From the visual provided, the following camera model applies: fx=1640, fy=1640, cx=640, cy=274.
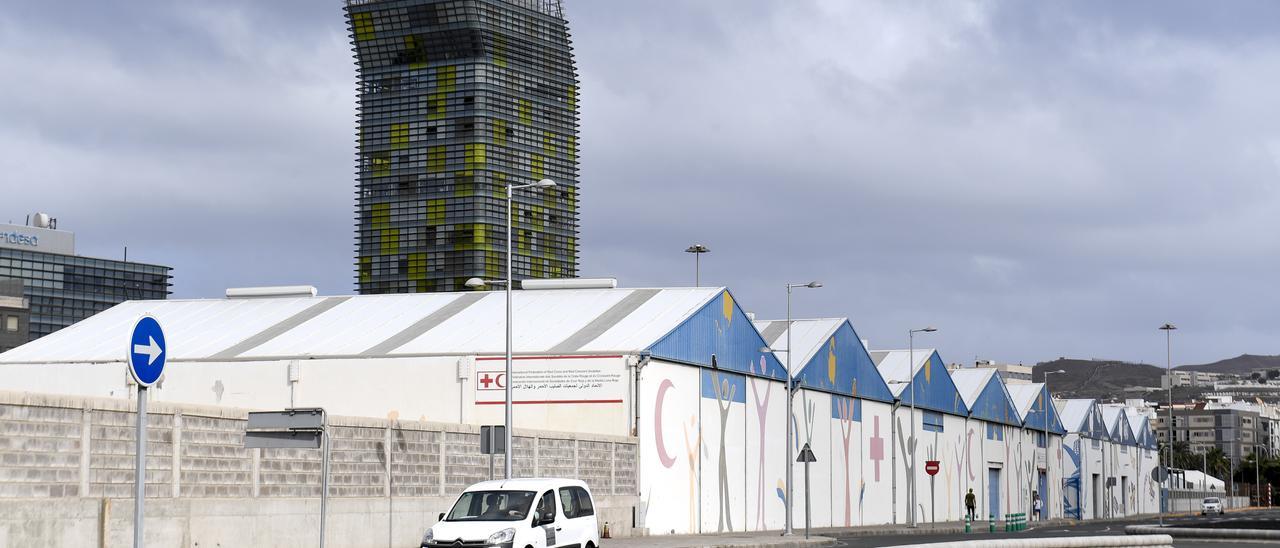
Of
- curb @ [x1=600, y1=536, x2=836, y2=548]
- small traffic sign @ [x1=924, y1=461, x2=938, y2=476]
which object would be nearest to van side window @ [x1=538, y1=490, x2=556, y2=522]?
curb @ [x1=600, y1=536, x2=836, y2=548]

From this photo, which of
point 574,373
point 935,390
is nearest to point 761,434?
point 574,373

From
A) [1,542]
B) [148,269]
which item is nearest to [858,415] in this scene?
[1,542]

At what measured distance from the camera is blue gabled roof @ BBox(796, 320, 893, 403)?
202 ft

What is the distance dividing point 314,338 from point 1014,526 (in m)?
32.5

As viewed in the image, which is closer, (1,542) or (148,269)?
(1,542)

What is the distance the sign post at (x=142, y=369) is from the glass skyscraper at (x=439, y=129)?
17531 centimetres

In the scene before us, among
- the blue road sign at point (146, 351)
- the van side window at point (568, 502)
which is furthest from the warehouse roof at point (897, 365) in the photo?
the blue road sign at point (146, 351)

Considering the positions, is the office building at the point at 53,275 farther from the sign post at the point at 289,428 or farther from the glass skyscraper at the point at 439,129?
the sign post at the point at 289,428

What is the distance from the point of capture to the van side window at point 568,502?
26.6 metres

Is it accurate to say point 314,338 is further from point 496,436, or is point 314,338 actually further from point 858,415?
point 858,415

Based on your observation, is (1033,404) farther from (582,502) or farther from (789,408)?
(582,502)

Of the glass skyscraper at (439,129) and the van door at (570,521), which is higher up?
the glass skyscraper at (439,129)

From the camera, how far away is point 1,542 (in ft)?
76.3

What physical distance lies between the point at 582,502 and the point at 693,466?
23462 mm
